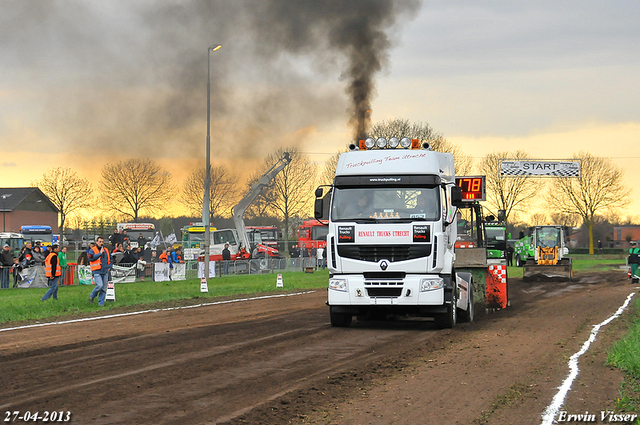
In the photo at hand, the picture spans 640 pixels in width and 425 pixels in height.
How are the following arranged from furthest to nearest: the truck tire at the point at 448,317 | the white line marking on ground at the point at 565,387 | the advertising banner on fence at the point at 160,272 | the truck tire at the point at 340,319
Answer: the advertising banner on fence at the point at 160,272, the truck tire at the point at 340,319, the truck tire at the point at 448,317, the white line marking on ground at the point at 565,387

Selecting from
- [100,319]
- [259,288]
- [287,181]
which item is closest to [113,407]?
[100,319]

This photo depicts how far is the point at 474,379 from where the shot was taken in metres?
8.76

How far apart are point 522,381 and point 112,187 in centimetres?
6134

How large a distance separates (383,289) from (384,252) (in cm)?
72

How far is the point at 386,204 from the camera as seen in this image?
44.1 feet

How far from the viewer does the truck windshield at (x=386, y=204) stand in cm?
1328

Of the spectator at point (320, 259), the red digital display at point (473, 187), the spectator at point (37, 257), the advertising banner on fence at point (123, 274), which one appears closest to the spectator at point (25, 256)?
the spectator at point (37, 257)

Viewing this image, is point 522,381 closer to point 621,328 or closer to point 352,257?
point 352,257

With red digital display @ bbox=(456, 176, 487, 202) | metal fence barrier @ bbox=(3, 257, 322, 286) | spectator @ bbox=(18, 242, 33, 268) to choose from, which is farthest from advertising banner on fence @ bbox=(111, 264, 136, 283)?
red digital display @ bbox=(456, 176, 487, 202)

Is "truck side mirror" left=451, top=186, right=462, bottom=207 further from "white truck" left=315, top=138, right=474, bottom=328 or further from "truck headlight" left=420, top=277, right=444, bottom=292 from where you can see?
"truck headlight" left=420, top=277, right=444, bottom=292

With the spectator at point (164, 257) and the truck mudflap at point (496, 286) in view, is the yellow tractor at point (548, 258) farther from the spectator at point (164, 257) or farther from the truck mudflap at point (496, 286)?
the spectator at point (164, 257)

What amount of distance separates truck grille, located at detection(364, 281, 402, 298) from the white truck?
19 mm

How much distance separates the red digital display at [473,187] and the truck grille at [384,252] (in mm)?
4782

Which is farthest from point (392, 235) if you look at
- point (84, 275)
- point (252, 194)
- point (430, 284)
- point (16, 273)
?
point (252, 194)
